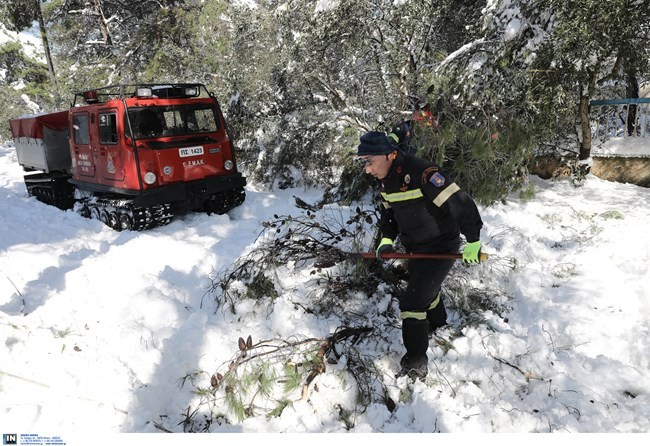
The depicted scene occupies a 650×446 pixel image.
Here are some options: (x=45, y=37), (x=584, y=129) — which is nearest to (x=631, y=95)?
(x=584, y=129)

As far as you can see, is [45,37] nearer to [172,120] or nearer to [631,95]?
[172,120]

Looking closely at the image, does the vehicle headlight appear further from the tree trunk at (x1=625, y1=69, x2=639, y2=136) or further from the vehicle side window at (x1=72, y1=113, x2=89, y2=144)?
the tree trunk at (x1=625, y1=69, x2=639, y2=136)

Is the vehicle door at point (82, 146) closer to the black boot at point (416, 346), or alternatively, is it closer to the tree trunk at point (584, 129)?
the black boot at point (416, 346)

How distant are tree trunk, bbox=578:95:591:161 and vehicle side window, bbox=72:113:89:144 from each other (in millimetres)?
9081

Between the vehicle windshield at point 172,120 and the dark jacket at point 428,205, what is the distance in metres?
4.87

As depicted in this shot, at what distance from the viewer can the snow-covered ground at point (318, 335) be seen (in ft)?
9.07

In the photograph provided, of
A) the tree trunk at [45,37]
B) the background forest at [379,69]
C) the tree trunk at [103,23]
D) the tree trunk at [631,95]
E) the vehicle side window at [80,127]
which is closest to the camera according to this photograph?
the background forest at [379,69]

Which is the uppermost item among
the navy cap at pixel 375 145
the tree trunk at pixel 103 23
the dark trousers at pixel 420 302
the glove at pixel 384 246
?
the tree trunk at pixel 103 23

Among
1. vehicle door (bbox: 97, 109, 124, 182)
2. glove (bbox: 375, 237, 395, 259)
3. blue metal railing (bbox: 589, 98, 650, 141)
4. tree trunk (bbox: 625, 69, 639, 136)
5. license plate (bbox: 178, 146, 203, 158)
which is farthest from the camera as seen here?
tree trunk (bbox: 625, 69, 639, 136)

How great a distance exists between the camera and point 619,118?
26.8 feet

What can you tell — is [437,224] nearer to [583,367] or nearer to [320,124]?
[583,367]

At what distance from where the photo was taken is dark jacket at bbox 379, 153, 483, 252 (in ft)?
9.60

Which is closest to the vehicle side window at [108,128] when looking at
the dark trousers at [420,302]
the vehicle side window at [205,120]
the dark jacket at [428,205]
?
the vehicle side window at [205,120]

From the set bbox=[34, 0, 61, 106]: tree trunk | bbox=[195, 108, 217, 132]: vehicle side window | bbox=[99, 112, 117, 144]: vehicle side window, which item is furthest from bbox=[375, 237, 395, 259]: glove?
bbox=[34, 0, 61, 106]: tree trunk
